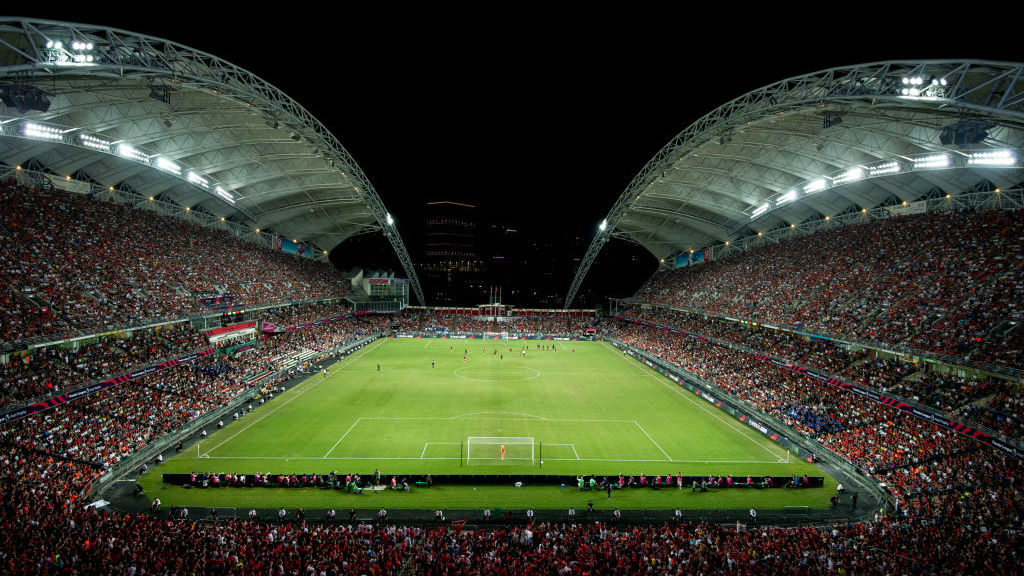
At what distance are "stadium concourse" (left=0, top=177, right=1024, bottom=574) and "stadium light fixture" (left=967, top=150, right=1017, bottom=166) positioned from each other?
15.6 ft

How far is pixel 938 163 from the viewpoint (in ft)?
101

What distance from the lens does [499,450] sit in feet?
81.5

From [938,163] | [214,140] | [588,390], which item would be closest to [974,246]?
[938,163]

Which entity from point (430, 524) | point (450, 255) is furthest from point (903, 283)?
point (450, 255)

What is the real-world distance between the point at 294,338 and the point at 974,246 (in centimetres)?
5901

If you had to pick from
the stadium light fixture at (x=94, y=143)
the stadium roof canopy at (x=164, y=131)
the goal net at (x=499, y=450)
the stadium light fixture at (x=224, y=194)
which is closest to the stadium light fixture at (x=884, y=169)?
the goal net at (x=499, y=450)

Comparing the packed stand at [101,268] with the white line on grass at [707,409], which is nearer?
the packed stand at [101,268]

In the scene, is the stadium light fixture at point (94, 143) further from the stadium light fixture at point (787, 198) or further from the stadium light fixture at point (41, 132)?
the stadium light fixture at point (787, 198)

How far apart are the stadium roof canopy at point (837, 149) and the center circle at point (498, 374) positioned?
24454mm

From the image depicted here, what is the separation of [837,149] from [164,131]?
51468 millimetres

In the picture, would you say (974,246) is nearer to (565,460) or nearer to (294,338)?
(565,460)

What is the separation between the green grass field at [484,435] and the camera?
2016 cm

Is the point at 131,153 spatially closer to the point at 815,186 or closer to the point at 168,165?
the point at 168,165

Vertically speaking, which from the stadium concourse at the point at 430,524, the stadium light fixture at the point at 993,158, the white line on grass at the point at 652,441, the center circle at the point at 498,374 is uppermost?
the stadium light fixture at the point at 993,158
